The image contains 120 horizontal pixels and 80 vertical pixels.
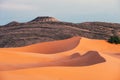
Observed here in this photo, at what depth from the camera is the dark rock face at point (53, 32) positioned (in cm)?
3350

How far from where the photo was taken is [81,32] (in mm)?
37156

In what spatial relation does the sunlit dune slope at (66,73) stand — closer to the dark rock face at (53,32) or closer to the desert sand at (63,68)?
the desert sand at (63,68)

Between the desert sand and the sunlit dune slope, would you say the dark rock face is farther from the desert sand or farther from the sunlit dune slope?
the sunlit dune slope

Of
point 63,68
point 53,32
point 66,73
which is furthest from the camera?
point 53,32

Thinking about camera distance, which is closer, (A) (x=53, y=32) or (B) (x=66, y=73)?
(B) (x=66, y=73)

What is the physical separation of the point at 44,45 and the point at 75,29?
1189cm

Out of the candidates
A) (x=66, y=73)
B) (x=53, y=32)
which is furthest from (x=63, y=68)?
(x=53, y=32)

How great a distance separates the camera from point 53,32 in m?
35.7

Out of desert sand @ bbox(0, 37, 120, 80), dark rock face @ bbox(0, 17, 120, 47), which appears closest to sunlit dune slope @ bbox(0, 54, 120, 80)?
desert sand @ bbox(0, 37, 120, 80)

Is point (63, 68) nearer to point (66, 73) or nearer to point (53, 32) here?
point (66, 73)

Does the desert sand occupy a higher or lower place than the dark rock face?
higher

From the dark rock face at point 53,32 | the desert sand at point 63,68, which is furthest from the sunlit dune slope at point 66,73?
the dark rock face at point 53,32

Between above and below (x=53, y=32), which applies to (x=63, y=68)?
above

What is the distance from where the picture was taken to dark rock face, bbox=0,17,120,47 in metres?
33.5
